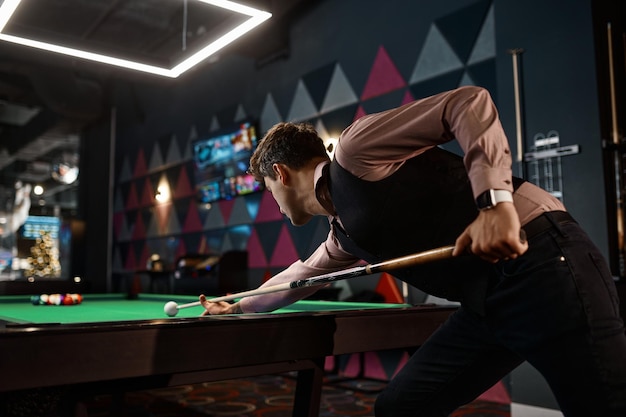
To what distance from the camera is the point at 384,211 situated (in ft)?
4.91

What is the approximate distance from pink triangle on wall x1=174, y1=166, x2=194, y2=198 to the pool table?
5.53 meters

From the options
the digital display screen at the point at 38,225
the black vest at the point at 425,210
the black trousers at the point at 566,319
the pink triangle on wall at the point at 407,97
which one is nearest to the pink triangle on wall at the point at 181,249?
the pink triangle on wall at the point at 407,97

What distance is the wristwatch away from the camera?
124 centimetres

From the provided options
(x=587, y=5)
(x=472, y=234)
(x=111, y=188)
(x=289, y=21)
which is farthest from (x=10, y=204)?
(x=472, y=234)

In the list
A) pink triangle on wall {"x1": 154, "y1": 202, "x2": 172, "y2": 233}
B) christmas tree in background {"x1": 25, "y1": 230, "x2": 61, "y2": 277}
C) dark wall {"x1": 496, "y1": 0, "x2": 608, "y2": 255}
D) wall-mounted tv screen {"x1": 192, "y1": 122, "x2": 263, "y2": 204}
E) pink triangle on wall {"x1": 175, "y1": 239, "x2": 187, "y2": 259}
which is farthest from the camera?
christmas tree in background {"x1": 25, "y1": 230, "x2": 61, "y2": 277}

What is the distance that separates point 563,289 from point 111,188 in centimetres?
869

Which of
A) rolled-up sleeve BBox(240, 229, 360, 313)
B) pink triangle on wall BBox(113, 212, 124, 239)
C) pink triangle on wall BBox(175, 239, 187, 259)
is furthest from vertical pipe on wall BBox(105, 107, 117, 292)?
rolled-up sleeve BBox(240, 229, 360, 313)

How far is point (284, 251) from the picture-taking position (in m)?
5.89

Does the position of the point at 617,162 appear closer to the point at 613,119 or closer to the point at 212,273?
the point at 613,119

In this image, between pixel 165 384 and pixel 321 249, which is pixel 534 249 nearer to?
pixel 321 249

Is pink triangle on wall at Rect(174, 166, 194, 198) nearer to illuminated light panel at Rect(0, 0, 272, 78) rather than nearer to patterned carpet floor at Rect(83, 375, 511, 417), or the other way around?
patterned carpet floor at Rect(83, 375, 511, 417)

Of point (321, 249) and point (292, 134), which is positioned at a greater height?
point (292, 134)

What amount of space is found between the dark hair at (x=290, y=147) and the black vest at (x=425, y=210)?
0.74 ft

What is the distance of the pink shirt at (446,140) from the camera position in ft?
4.22
